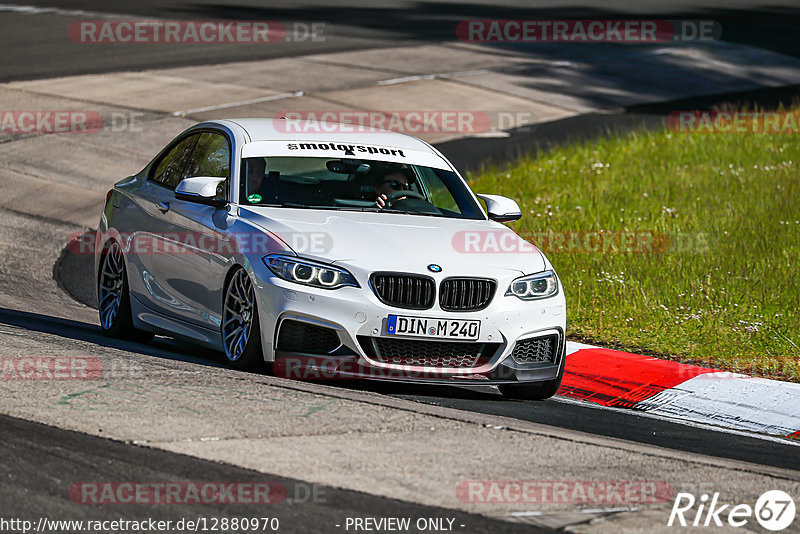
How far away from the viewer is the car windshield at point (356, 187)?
866 cm

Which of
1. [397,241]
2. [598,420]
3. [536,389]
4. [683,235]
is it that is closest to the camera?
[397,241]

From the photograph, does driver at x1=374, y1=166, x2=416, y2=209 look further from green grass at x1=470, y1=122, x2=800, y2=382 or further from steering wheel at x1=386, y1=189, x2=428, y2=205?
green grass at x1=470, y1=122, x2=800, y2=382

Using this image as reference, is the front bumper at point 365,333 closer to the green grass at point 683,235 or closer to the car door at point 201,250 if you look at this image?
the car door at point 201,250

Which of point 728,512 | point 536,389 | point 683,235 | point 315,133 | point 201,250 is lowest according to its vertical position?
point 683,235

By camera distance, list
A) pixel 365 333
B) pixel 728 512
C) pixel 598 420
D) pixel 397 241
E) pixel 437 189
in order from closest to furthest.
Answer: pixel 728 512 < pixel 365 333 < pixel 397 241 < pixel 598 420 < pixel 437 189

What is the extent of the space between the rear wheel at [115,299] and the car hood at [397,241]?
1656 mm

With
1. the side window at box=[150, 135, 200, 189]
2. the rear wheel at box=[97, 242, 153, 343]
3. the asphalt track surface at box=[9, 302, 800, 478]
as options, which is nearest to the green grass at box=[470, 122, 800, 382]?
the asphalt track surface at box=[9, 302, 800, 478]

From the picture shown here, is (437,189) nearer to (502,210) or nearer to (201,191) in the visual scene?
(502,210)

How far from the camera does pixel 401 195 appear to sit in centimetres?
898

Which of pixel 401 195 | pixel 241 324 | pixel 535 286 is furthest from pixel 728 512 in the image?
pixel 401 195

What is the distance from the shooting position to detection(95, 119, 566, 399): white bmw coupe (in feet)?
25.2

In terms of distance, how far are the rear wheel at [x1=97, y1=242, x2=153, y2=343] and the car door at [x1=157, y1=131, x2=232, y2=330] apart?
676 mm

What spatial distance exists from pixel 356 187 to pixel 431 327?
1.60 metres

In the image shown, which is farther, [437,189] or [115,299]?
[115,299]
